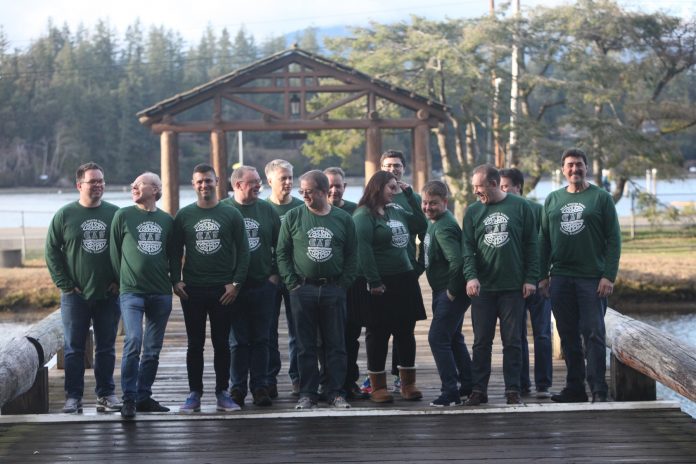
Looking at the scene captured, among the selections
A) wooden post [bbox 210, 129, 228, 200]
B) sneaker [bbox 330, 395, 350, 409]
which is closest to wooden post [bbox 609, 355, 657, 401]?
sneaker [bbox 330, 395, 350, 409]

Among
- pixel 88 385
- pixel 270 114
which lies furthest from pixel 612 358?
pixel 270 114

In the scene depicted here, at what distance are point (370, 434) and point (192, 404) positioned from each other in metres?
1.37

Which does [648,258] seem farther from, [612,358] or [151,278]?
[151,278]

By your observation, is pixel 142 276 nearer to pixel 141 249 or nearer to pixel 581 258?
pixel 141 249

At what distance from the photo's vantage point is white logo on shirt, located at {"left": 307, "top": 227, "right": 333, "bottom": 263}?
7684 mm

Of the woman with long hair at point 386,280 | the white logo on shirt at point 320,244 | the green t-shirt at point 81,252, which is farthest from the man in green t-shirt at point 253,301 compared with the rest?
the green t-shirt at point 81,252

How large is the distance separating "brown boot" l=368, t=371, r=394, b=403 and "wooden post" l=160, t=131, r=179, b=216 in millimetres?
11845

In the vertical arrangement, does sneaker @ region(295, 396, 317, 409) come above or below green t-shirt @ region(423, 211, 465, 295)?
below

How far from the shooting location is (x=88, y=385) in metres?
9.37

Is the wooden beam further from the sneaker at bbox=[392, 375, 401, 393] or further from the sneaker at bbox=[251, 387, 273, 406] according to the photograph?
the sneaker at bbox=[251, 387, 273, 406]

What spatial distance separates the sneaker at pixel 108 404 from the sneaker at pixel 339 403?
1453 millimetres

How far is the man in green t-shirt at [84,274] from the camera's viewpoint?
306 inches

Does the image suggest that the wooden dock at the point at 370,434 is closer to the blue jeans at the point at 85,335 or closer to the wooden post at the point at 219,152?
the blue jeans at the point at 85,335

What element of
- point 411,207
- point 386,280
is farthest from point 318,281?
point 411,207
